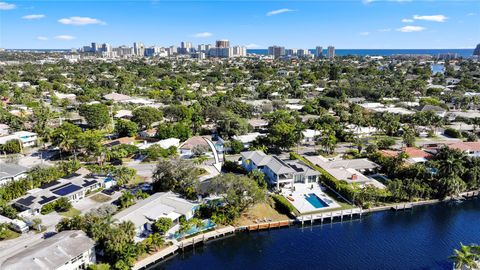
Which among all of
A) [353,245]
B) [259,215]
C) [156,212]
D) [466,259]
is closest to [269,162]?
[259,215]

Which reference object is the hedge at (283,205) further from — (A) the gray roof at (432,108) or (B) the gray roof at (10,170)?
(A) the gray roof at (432,108)

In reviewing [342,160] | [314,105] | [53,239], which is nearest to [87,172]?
[53,239]

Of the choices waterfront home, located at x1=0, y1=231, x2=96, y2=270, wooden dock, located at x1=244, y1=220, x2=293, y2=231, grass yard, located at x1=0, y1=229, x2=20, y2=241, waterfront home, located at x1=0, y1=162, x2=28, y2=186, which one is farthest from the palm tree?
waterfront home, located at x1=0, y1=162, x2=28, y2=186

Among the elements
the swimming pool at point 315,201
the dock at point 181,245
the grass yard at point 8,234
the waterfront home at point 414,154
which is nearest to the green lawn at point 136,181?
the grass yard at point 8,234

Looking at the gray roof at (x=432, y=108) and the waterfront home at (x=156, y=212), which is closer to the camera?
the waterfront home at (x=156, y=212)

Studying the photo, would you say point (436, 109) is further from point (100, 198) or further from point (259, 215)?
point (100, 198)

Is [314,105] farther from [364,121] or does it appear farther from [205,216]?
[205,216]
